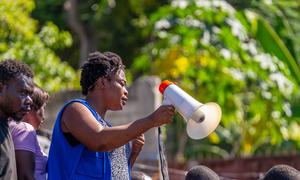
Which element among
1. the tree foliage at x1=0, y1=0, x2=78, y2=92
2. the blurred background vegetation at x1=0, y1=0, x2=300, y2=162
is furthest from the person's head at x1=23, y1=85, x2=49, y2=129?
the tree foliage at x1=0, y1=0, x2=78, y2=92

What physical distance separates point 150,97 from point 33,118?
567 centimetres

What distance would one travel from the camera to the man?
171 inches

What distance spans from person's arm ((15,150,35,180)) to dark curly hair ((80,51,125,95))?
435mm

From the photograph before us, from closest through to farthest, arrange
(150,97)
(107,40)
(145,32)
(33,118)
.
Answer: (33,118)
(150,97)
(145,32)
(107,40)

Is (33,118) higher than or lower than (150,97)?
higher

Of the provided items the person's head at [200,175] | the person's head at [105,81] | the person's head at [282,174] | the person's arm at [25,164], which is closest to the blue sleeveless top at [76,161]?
the person's head at [105,81]

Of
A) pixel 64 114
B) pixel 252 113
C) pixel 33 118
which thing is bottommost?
pixel 252 113

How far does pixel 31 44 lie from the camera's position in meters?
11.2

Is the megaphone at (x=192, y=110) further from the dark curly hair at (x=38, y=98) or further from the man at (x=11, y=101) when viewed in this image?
the dark curly hair at (x=38, y=98)

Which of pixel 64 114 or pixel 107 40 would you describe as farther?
pixel 107 40

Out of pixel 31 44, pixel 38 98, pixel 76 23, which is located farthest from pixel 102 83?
pixel 76 23

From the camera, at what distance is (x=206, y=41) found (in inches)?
472

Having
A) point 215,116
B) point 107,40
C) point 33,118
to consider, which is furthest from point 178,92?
point 107,40

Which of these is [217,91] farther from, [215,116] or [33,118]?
[215,116]
